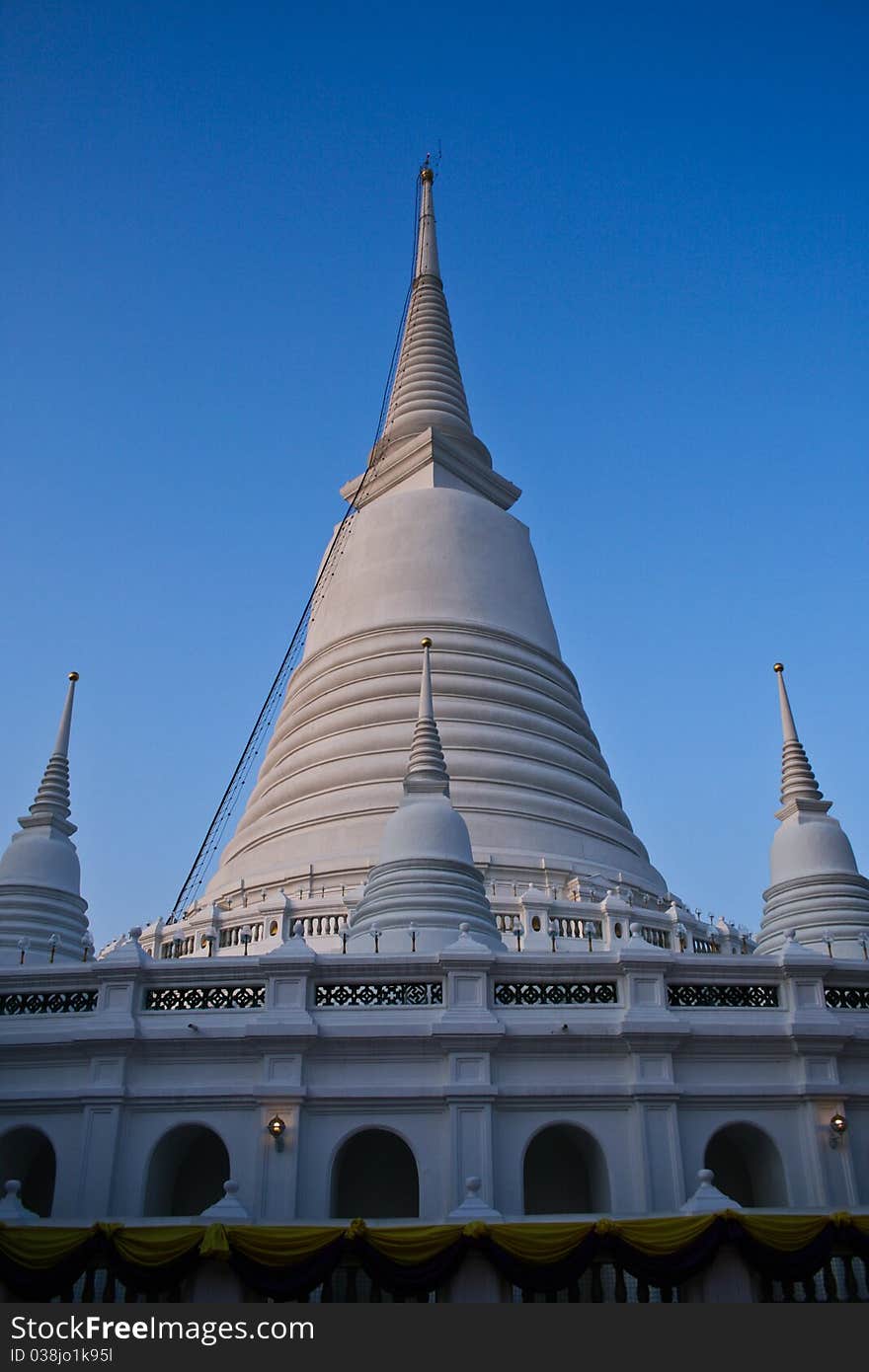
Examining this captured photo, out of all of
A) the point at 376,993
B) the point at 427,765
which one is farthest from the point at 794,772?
the point at 376,993

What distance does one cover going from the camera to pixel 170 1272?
1217cm

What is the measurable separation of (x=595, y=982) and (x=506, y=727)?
13.2 meters

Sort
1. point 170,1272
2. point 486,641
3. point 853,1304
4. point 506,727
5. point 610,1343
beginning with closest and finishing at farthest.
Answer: point 610,1343 → point 853,1304 → point 170,1272 → point 506,727 → point 486,641

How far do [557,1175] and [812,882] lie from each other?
9.46 metres

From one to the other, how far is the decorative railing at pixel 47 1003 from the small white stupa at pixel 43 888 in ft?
15.7

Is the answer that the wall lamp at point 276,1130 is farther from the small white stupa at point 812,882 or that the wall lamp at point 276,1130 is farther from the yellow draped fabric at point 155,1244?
the small white stupa at point 812,882

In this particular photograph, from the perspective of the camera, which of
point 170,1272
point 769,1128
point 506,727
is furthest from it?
point 506,727

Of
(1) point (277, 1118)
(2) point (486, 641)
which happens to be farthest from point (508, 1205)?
(2) point (486, 641)

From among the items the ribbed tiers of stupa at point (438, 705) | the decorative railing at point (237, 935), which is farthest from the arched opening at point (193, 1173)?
the ribbed tiers of stupa at point (438, 705)

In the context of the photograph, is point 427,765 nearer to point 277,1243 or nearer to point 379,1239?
point 379,1239

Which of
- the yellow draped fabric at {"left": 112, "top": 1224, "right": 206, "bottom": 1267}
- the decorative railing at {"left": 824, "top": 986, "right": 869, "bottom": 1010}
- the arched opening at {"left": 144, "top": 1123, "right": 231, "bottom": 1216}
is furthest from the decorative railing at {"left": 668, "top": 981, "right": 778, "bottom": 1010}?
the yellow draped fabric at {"left": 112, "top": 1224, "right": 206, "bottom": 1267}

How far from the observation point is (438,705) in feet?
99.1

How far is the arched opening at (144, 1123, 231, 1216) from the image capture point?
55.7 ft

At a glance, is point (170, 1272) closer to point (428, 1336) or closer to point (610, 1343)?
point (428, 1336)
